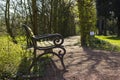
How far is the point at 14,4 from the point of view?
65.1ft

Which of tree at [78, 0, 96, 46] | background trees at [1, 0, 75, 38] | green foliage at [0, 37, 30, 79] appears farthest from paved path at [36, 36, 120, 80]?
background trees at [1, 0, 75, 38]

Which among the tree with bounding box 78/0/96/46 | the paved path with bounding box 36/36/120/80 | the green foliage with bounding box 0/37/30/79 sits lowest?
the paved path with bounding box 36/36/120/80

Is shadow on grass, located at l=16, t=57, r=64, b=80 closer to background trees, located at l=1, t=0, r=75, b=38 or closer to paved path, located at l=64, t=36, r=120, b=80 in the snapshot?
paved path, located at l=64, t=36, r=120, b=80

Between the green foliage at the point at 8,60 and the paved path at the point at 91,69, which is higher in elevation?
the green foliage at the point at 8,60

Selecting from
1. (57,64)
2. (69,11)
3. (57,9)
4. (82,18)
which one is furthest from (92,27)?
(69,11)

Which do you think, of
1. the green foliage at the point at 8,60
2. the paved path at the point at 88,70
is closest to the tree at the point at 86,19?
the paved path at the point at 88,70

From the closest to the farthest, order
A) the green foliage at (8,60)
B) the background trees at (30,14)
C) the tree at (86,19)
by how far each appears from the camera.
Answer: the green foliage at (8,60) → the tree at (86,19) → the background trees at (30,14)

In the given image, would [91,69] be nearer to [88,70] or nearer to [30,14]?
[88,70]

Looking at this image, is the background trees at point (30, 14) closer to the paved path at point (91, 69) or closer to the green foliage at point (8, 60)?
the paved path at point (91, 69)

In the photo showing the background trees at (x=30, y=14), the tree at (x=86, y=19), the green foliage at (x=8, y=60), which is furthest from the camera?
the background trees at (x=30, y=14)

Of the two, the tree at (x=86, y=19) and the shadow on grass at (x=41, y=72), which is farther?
the tree at (x=86, y=19)

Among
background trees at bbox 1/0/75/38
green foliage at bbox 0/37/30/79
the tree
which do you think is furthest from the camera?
background trees at bbox 1/0/75/38

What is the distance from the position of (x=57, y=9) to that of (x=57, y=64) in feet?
52.1

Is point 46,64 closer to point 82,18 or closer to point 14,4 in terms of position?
point 82,18
